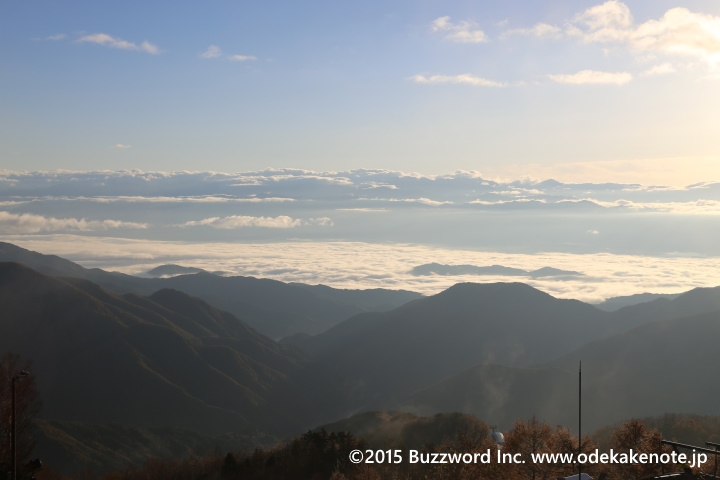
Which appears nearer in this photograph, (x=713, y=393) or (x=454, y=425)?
(x=454, y=425)

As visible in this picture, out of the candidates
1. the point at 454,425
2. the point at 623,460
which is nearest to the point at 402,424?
the point at 454,425

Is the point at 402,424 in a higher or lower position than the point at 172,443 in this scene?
higher

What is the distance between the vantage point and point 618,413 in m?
183

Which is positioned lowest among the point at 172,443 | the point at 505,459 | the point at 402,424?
the point at 172,443

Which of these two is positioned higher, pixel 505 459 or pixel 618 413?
pixel 505 459

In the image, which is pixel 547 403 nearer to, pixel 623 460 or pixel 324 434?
pixel 324 434

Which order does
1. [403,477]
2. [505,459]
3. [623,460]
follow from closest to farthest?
[623,460], [505,459], [403,477]

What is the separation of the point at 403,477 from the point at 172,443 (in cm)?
10856

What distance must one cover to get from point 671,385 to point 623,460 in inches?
5407

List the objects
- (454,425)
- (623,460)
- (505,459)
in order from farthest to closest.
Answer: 1. (454,425)
2. (505,459)
3. (623,460)

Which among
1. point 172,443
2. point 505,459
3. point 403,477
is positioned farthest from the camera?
point 172,443

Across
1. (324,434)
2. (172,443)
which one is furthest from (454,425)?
(172,443)

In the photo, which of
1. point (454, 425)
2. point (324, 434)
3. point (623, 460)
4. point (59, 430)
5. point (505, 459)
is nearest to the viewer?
point (623, 460)

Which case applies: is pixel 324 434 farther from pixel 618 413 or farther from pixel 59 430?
pixel 618 413
